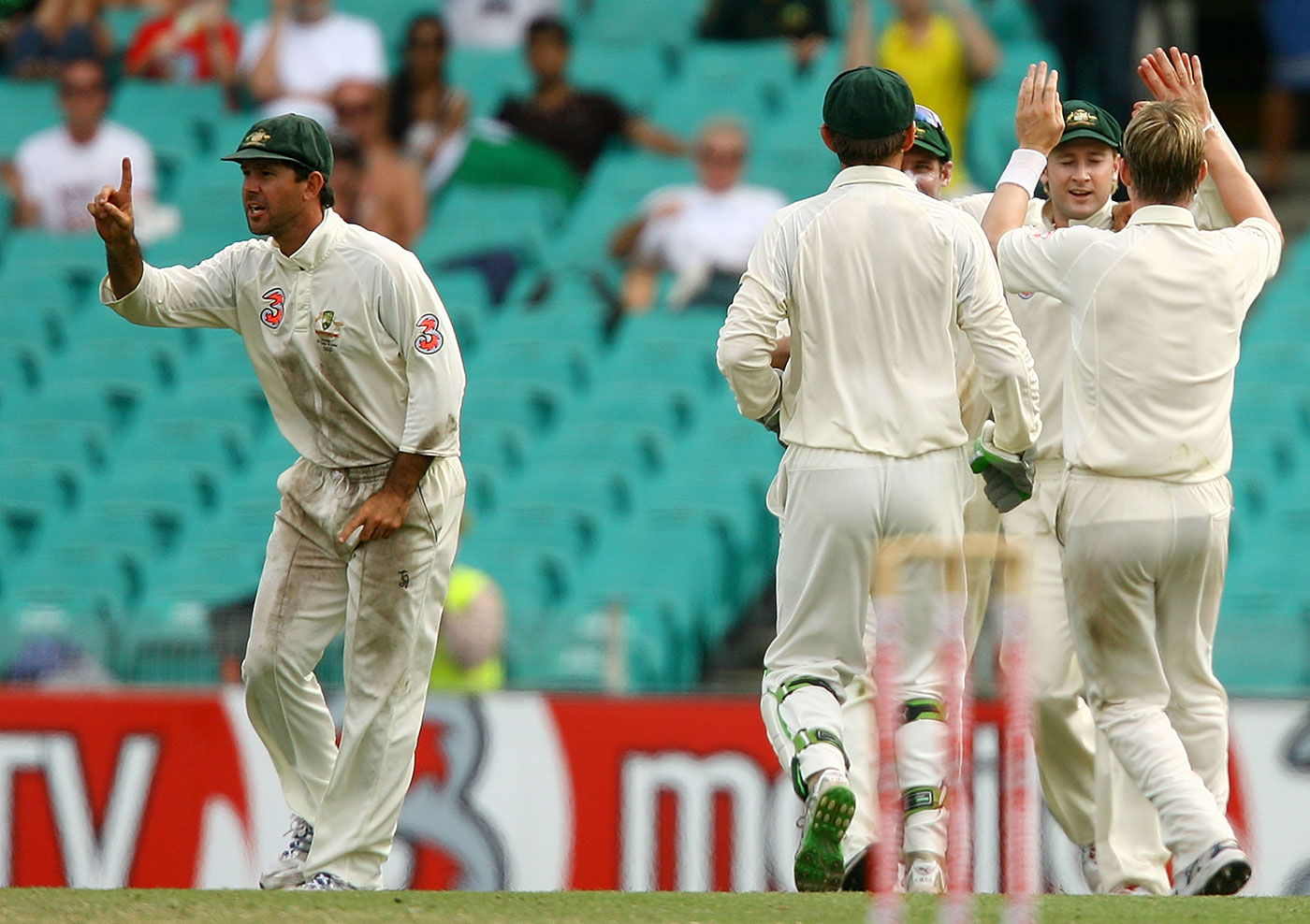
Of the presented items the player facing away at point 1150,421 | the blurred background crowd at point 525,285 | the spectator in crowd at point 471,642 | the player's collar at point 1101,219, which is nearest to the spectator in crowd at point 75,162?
the blurred background crowd at point 525,285

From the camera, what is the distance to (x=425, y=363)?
5.97 metres

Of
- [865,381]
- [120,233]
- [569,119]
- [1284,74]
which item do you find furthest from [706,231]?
[865,381]

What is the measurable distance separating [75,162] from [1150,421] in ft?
29.6

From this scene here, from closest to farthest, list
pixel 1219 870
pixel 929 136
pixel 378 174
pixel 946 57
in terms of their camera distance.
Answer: pixel 1219 870, pixel 929 136, pixel 946 57, pixel 378 174

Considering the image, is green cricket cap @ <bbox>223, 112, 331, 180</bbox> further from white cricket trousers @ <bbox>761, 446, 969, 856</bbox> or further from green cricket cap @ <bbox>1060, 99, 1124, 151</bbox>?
green cricket cap @ <bbox>1060, 99, 1124, 151</bbox>

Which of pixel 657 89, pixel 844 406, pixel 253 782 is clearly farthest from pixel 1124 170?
pixel 657 89

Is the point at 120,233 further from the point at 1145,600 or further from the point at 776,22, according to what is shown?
the point at 776,22

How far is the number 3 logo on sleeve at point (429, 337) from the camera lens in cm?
598

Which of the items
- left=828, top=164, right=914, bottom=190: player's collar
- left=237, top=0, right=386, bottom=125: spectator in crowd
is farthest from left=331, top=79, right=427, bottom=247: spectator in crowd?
left=828, top=164, right=914, bottom=190: player's collar

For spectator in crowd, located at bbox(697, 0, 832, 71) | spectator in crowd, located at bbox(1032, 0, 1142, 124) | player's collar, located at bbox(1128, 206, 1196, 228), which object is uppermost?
spectator in crowd, located at bbox(697, 0, 832, 71)

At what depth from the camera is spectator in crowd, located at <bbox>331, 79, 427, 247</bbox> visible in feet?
40.6

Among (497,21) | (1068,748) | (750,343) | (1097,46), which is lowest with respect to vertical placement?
(1068,748)

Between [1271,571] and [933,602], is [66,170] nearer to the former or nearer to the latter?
[1271,571]

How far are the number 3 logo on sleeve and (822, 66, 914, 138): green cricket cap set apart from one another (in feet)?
4.19
